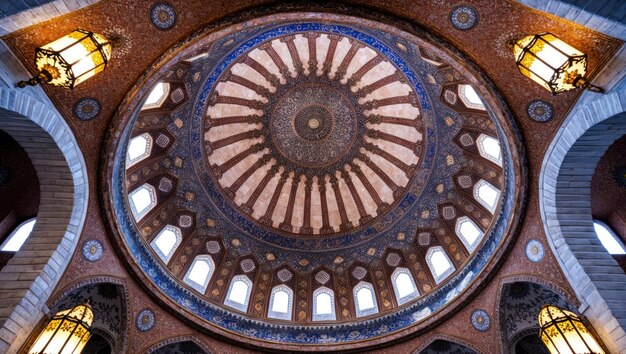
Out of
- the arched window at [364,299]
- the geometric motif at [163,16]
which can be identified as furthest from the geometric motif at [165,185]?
the arched window at [364,299]

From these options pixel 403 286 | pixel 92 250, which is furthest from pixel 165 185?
pixel 403 286

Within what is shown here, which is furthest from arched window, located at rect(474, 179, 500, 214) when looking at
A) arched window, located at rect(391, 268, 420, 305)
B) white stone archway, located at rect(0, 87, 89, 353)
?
white stone archway, located at rect(0, 87, 89, 353)

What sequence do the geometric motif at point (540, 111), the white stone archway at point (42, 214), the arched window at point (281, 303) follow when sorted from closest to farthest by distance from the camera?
the white stone archway at point (42, 214) < the geometric motif at point (540, 111) < the arched window at point (281, 303)

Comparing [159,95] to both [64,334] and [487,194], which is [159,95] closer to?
[64,334]

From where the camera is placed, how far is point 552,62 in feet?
27.1

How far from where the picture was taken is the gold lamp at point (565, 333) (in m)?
9.39

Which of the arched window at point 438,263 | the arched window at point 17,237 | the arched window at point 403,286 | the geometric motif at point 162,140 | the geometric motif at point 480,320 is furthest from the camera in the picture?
→ the arched window at point 403,286

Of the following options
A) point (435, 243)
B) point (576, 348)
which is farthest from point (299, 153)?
point (576, 348)

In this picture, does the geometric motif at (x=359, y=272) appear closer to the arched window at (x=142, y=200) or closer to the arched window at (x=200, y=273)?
the arched window at (x=200, y=273)

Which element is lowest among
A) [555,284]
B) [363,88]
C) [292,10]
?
[555,284]

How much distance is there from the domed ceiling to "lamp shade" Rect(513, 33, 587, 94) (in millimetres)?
2768

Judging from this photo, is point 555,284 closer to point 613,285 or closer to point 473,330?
point 613,285

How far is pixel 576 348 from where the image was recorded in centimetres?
957

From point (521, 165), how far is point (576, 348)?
4.82m
